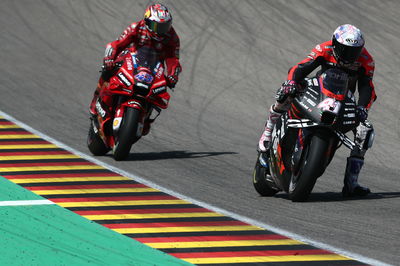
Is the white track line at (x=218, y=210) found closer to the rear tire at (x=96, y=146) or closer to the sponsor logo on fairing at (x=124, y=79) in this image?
the rear tire at (x=96, y=146)

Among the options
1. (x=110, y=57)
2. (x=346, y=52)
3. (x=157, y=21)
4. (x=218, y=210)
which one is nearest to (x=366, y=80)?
(x=346, y=52)

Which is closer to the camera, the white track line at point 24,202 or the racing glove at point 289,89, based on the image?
the white track line at point 24,202

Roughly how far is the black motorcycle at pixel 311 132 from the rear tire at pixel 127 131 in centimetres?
214

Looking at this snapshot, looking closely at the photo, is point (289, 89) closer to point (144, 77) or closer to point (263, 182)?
point (263, 182)

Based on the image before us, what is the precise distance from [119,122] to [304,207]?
3056 millimetres

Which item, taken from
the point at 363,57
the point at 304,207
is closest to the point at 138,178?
the point at 304,207

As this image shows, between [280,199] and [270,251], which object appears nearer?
[270,251]

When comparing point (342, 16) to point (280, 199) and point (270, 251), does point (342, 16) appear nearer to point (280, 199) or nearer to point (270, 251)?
point (280, 199)

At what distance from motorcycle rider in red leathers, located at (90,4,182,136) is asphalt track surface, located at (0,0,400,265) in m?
1.14

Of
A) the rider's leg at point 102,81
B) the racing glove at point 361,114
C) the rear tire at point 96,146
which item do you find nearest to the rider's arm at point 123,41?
the rider's leg at point 102,81

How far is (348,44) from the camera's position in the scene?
10.8m

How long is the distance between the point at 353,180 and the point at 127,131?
2949 mm

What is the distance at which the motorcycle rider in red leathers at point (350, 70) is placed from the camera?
10.8 meters

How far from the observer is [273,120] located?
11.7 meters
